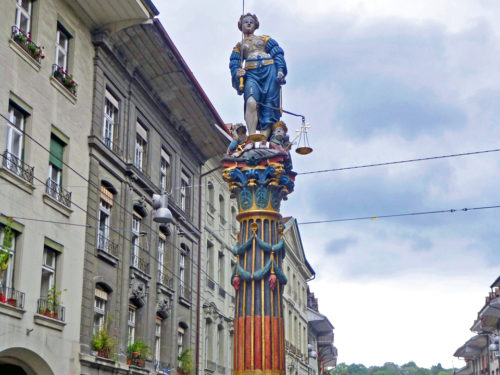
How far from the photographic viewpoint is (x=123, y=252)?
25.0 m

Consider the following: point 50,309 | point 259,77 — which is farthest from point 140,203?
point 259,77

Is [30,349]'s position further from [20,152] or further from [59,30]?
[59,30]

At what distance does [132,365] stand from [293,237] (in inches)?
1231

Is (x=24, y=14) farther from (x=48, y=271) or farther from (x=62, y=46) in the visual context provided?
(x=48, y=271)

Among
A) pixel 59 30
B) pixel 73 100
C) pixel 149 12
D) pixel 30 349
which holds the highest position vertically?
pixel 149 12

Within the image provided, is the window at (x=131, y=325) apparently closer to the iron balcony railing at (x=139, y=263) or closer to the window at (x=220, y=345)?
the iron balcony railing at (x=139, y=263)

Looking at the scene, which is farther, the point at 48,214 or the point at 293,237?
the point at 293,237

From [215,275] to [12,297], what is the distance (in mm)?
18115

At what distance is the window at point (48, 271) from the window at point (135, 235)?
5319mm

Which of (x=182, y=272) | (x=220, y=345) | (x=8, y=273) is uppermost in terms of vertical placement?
(x=182, y=272)

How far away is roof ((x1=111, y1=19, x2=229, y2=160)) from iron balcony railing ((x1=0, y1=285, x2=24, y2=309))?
22.8ft

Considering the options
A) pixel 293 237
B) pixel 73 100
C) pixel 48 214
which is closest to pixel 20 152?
pixel 48 214

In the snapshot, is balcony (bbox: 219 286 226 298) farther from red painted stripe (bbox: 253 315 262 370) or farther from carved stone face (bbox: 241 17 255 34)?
red painted stripe (bbox: 253 315 262 370)

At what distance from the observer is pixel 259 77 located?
16.6 metres
